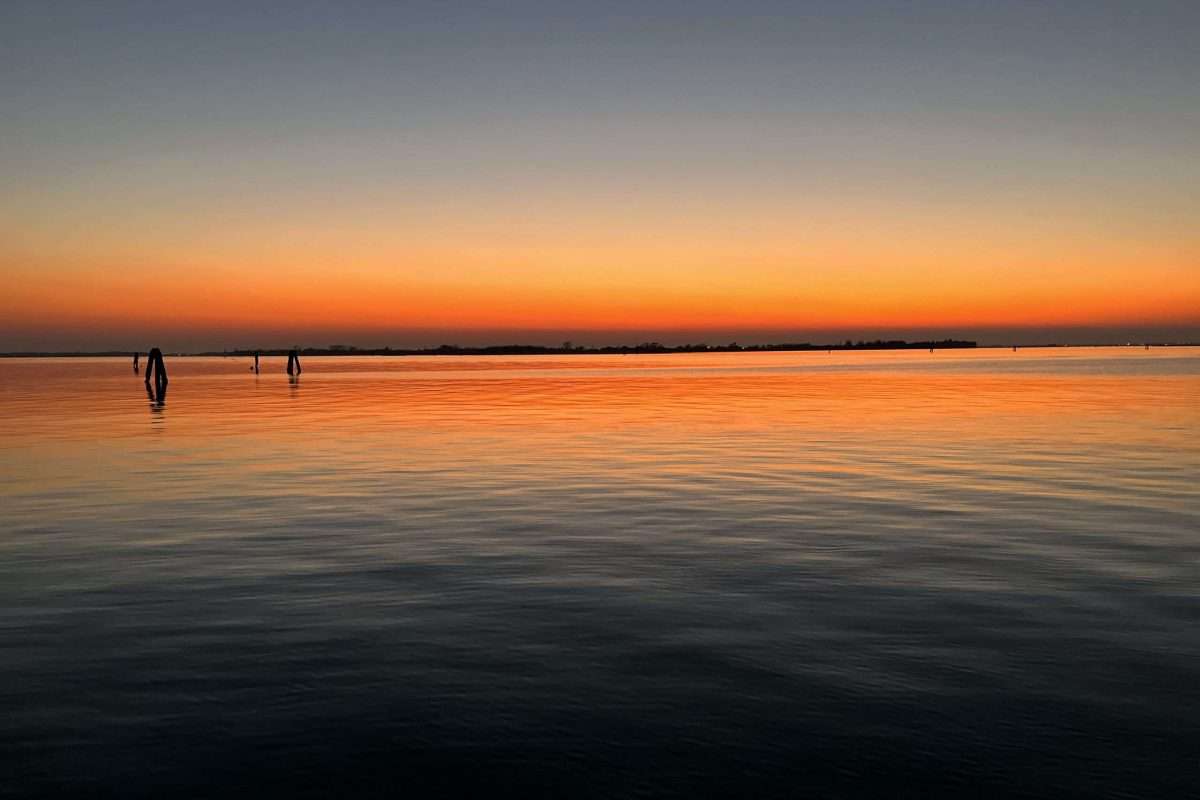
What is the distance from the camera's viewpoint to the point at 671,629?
1017cm

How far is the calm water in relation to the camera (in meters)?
6.86

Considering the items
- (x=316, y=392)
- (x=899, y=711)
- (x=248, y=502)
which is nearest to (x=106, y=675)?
(x=899, y=711)

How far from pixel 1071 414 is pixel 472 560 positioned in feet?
119

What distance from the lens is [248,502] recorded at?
1938 cm

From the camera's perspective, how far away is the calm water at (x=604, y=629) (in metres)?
6.86

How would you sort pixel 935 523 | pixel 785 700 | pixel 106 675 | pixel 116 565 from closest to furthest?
pixel 785 700
pixel 106 675
pixel 116 565
pixel 935 523

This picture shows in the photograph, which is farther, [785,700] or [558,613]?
[558,613]

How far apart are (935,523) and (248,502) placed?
45.5 feet

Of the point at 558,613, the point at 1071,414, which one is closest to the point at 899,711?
the point at 558,613

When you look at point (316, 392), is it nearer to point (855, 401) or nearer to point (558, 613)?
point (855, 401)

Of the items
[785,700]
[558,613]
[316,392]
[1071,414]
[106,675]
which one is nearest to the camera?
[785,700]

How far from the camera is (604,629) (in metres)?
10.2

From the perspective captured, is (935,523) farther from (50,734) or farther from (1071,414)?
(1071,414)

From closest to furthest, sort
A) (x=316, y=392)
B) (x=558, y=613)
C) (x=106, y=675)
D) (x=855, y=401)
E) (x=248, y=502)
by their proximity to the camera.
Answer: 1. (x=106, y=675)
2. (x=558, y=613)
3. (x=248, y=502)
4. (x=855, y=401)
5. (x=316, y=392)
